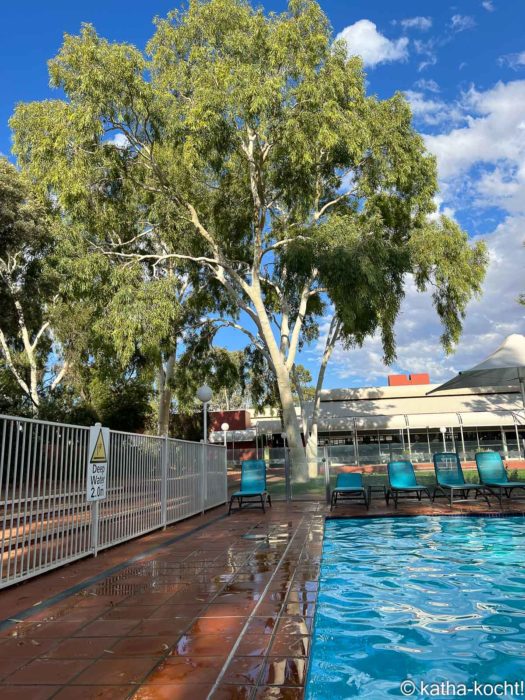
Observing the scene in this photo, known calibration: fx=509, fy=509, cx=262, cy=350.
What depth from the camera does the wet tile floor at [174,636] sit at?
2896mm

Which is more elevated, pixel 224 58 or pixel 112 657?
pixel 224 58

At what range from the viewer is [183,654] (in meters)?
3.35

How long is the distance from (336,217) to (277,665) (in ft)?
55.6

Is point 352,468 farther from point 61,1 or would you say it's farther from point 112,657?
point 61,1

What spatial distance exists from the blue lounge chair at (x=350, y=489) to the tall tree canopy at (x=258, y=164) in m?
2.10

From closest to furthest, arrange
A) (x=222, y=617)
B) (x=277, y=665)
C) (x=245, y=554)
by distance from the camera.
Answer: (x=277, y=665) → (x=222, y=617) → (x=245, y=554)

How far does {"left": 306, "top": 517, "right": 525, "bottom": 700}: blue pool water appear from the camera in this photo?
3357 mm

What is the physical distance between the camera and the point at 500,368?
37.2 feet

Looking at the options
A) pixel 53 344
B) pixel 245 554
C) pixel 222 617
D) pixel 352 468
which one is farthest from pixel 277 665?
pixel 53 344

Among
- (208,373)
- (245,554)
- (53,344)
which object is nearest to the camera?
(245,554)

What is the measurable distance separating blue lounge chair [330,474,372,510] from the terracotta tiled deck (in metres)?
4.79

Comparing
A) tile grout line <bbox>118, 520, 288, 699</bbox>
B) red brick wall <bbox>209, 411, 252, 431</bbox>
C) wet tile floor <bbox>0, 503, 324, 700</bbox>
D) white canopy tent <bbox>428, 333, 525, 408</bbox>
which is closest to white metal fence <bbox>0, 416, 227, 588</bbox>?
wet tile floor <bbox>0, 503, 324, 700</bbox>

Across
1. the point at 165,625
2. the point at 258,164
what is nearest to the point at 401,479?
the point at 165,625

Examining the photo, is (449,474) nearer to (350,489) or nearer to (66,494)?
(350,489)
